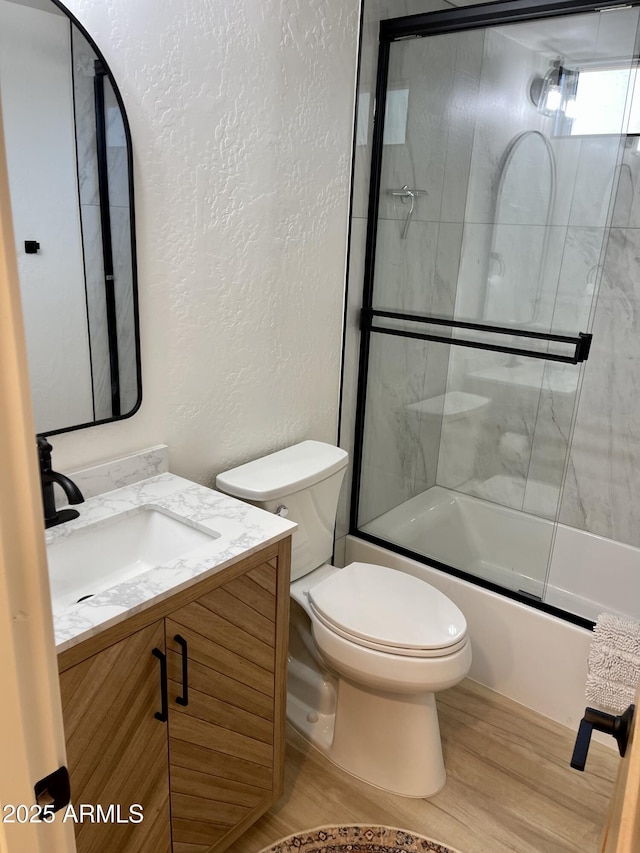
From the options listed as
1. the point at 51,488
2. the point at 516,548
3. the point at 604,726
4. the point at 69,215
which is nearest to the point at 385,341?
the point at 516,548

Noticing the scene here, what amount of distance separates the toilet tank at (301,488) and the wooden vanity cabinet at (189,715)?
1.10 feet

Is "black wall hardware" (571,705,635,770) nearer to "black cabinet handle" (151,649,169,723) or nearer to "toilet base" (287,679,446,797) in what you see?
"black cabinet handle" (151,649,169,723)

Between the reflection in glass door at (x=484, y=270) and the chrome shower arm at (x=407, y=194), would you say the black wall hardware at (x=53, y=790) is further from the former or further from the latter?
the chrome shower arm at (x=407, y=194)

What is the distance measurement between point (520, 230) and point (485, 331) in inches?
14.5

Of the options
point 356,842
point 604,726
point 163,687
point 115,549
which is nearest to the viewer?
point 604,726

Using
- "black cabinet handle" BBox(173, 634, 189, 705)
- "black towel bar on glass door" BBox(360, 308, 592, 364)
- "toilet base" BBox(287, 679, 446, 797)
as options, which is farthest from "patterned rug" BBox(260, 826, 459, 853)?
"black towel bar on glass door" BBox(360, 308, 592, 364)

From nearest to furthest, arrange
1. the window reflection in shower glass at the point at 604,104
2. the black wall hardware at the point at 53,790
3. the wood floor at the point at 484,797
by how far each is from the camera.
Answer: the black wall hardware at the point at 53,790 < the wood floor at the point at 484,797 < the window reflection in shower glass at the point at 604,104

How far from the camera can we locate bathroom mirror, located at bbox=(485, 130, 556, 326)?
86.7 inches

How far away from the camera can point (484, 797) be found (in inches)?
74.8

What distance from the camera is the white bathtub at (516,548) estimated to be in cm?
241

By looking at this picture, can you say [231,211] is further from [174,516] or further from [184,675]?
[184,675]

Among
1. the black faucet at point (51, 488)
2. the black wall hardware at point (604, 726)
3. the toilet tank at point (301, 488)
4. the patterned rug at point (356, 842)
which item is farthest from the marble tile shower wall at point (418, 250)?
the black wall hardware at point (604, 726)

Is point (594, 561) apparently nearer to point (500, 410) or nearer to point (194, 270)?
point (500, 410)

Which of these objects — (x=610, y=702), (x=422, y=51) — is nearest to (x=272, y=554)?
(x=610, y=702)
